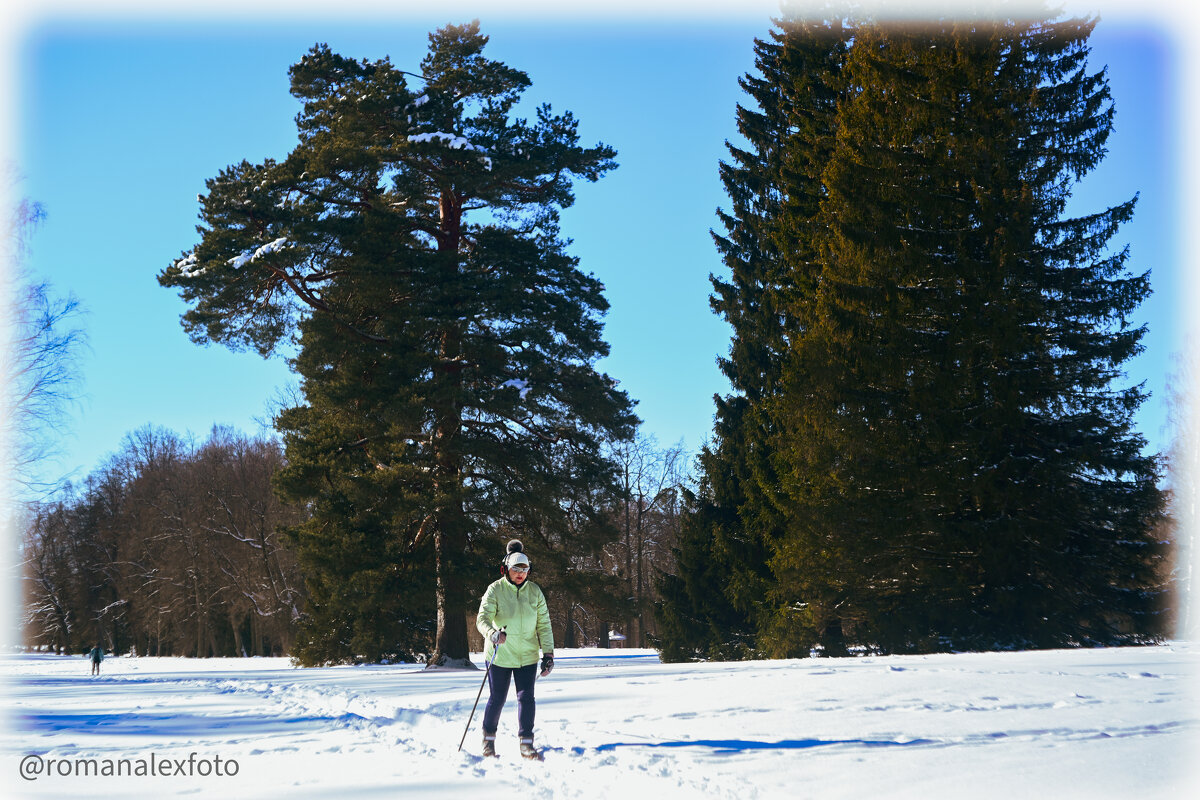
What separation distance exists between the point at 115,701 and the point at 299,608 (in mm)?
37652

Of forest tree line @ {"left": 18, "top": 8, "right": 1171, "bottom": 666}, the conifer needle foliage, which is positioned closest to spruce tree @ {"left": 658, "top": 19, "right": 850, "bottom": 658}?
forest tree line @ {"left": 18, "top": 8, "right": 1171, "bottom": 666}

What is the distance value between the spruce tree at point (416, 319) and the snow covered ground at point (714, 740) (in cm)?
1076

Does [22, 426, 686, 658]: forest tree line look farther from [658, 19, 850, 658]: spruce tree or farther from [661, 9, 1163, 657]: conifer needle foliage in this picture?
[661, 9, 1163, 657]: conifer needle foliage

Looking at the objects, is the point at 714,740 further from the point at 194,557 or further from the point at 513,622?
the point at 194,557

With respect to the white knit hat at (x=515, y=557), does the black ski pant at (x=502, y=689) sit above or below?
below

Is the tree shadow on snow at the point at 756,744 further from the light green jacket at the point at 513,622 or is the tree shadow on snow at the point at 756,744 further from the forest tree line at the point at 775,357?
the forest tree line at the point at 775,357

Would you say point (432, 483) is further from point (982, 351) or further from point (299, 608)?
point (299, 608)

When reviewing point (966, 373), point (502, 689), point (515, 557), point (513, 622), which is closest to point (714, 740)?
point (502, 689)

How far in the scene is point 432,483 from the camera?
78.3 ft

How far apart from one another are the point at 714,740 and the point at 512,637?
2045mm

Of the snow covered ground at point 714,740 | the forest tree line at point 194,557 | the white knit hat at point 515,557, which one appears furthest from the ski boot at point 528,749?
the forest tree line at point 194,557

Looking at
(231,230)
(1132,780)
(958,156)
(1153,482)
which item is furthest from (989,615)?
(231,230)

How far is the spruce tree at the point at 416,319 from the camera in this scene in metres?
23.2

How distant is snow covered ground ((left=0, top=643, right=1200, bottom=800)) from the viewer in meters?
6.19
